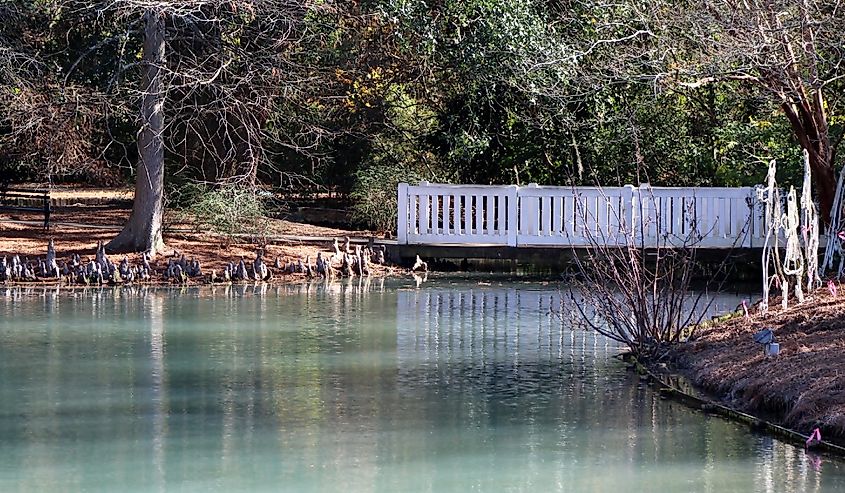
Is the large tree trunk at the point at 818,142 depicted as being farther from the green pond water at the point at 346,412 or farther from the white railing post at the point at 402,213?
the white railing post at the point at 402,213

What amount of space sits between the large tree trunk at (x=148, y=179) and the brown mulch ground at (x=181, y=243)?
1.19ft

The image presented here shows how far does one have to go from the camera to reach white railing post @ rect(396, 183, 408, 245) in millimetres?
20812

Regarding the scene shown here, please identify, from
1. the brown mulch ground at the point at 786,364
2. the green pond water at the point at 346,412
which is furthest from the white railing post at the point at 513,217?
the brown mulch ground at the point at 786,364

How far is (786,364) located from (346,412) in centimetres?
328

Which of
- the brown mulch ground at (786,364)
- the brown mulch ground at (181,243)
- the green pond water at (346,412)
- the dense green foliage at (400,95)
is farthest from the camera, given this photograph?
the brown mulch ground at (181,243)

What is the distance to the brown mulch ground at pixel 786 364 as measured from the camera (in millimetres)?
9242

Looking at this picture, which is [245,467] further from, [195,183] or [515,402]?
[195,183]

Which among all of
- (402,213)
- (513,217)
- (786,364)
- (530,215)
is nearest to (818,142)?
(530,215)

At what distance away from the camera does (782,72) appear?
16.3 m

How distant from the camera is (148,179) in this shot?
2045 centimetres

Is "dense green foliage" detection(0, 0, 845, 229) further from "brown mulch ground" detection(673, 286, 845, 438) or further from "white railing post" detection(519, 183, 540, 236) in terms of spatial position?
"brown mulch ground" detection(673, 286, 845, 438)

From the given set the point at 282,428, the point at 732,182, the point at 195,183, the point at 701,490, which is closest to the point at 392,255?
the point at 195,183

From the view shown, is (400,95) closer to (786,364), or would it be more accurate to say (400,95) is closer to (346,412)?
(786,364)

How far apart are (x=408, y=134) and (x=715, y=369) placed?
47.6ft
